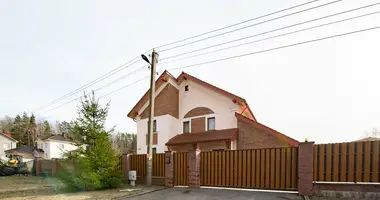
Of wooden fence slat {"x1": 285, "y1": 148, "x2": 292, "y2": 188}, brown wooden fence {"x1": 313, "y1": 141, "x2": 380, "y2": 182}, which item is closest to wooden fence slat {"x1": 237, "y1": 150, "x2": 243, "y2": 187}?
wooden fence slat {"x1": 285, "y1": 148, "x2": 292, "y2": 188}

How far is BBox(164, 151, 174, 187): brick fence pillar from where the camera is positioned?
10.9 metres

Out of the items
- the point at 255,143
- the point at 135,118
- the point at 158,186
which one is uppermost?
the point at 135,118

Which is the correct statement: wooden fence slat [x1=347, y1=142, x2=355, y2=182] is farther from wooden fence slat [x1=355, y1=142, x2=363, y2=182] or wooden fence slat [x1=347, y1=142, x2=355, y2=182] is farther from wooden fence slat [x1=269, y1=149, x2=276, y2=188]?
wooden fence slat [x1=269, y1=149, x2=276, y2=188]

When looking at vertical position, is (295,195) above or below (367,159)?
below

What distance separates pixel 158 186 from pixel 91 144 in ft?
12.8

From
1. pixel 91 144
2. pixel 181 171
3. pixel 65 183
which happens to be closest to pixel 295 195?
pixel 181 171

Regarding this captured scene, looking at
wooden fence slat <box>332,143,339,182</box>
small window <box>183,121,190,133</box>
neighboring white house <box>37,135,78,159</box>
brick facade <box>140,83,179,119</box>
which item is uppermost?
brick facade <box>140,83,179,119</box>

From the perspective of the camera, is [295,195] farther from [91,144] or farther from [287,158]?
[91,144]

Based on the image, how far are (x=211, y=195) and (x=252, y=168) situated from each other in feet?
6.63

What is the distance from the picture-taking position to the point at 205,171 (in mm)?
10188

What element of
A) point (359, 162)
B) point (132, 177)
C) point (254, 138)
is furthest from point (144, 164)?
point (359, 162)

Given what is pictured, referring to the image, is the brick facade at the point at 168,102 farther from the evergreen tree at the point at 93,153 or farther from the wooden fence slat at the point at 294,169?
the wooden fence slat at the point at 294,169

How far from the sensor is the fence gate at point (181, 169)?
10556 millimetres

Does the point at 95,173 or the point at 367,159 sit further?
the point at 95,173
